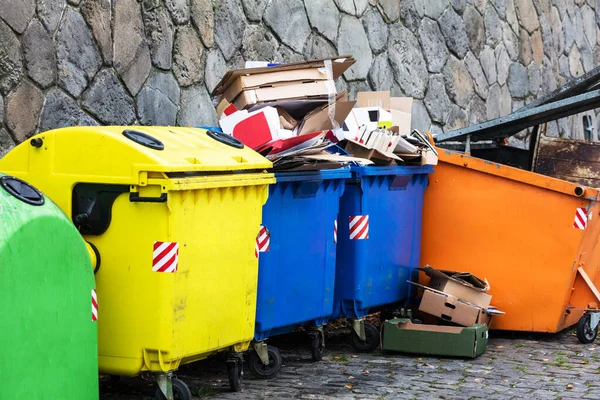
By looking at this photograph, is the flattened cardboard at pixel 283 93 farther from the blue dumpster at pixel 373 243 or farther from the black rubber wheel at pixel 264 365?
the black rubber wheel at pixel 264 365

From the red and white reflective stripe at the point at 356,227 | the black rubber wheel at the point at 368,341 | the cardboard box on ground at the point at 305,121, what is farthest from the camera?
the black rubber wheel at the point at 368,341

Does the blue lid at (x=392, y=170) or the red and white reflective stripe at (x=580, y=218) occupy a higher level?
the blue lid at (x=392, y=170)

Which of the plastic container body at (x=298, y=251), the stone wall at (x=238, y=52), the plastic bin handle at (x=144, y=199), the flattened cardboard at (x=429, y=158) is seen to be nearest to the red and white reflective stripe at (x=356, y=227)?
the plastic container body at (x=298, y=251)

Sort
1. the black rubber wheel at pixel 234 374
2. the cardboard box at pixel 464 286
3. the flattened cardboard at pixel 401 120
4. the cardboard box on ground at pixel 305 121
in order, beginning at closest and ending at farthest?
the black rubber wheel at pixel 234 374
the cardboard box on ground at pixel 305 121
the cardboard box at pixel 464 286
the flattened cardboard at pixel 401 120

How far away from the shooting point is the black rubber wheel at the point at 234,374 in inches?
226

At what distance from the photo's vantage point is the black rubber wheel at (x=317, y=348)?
663 cm

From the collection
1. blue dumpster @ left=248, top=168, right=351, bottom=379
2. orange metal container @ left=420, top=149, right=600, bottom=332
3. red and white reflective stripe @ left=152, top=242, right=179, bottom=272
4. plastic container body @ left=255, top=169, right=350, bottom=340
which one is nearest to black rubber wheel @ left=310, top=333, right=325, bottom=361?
blue dumpster @ left=248, top=168, right=351, bottom=379

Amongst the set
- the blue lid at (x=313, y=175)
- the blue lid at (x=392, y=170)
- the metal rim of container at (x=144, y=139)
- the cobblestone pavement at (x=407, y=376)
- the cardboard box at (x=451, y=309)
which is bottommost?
the cobblestone pavement at (x=407, y=376)

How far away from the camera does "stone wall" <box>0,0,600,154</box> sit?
6.75 metres

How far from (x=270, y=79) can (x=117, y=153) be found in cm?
191

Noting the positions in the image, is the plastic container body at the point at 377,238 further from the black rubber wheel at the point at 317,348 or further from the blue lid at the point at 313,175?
the black rubber wheel at the point at 317,348

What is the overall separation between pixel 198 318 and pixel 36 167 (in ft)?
3.53

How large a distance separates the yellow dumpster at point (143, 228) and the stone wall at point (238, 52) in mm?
1452

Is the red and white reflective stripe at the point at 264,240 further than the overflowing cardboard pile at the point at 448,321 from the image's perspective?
No
